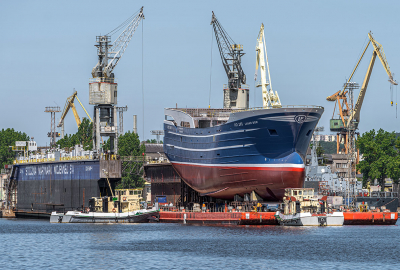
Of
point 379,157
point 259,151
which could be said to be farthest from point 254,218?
point 379,157

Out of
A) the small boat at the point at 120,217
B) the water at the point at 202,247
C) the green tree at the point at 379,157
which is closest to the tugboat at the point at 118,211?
the small boat at the point at 120,217

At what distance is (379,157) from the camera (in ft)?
559

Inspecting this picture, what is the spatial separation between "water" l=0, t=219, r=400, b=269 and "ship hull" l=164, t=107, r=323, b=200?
9.50 metres

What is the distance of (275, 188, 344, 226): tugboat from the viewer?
105 m

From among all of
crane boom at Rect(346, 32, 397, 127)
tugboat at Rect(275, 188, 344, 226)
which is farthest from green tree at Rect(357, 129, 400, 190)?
tugboat at Rect(275, 188, 344, 226)

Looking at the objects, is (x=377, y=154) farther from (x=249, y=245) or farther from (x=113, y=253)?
(x=113, y=253)

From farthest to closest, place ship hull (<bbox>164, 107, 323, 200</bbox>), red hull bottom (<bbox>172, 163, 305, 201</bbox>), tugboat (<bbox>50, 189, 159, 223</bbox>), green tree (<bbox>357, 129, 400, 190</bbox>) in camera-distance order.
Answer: green tree (<bbox>357, 129, 400, 190</bbox>)
tugboat (<bbox>50, 189, 159, 223</bbox>)
red hull bottom (<bbox>172, 163, 305, 201</bbox>)
ship hull (<bbox>164, 107, 323, 200</bbox>)

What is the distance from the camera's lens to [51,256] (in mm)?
75188

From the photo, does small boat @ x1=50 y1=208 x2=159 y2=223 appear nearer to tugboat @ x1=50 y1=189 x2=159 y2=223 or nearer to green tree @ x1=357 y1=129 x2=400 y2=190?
tugboat @ x1=50 y1=189 x2=159 y2=223

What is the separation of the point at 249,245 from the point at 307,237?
10.8 m

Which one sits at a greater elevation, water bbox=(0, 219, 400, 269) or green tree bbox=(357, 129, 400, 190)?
green tree bbox=(357, 129, 400, 190)

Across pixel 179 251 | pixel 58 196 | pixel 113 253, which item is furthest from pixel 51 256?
pixel 58 196

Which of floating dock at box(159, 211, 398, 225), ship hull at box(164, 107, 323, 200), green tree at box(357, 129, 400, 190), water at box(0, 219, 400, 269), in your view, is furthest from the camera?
green tree at box(357, 129, 400, 190)

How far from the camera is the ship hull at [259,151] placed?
370 feet
